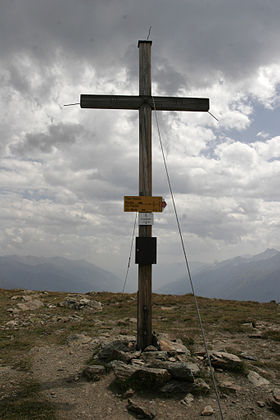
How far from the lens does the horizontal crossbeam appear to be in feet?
25.4

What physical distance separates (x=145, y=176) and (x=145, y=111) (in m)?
1.97

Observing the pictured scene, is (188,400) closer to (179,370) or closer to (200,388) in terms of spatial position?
(200,388)

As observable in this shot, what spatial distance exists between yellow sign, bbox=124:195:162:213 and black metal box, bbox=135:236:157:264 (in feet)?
2.62

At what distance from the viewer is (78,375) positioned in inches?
249

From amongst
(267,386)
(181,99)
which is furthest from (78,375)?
(181,99)

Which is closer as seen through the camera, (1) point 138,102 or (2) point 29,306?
(1) point 138,102

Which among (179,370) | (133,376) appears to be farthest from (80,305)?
(179,370)

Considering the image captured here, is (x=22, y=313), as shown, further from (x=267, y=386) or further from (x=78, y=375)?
(x=267, y=386)

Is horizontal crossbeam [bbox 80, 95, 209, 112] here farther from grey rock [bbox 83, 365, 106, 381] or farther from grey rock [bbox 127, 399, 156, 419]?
grey rock [bbox 127, 399, 156, 419]

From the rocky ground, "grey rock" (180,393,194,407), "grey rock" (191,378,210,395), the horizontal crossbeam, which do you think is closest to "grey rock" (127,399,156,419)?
the rocky ground

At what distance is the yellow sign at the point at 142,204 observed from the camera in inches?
286

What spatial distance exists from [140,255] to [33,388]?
3815 millimetres

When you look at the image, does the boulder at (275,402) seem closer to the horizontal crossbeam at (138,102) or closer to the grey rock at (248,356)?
the grey rock at (248,356)

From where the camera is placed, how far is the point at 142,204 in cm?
727
